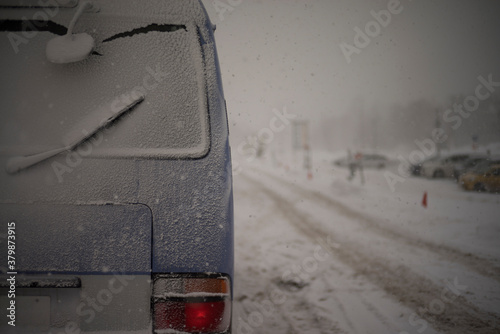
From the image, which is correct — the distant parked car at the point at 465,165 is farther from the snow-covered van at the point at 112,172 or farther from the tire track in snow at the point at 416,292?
the snow-covered van at the point at 112,172

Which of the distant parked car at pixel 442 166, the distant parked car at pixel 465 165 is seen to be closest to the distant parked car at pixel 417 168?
the distant parked car at pixel 442 166

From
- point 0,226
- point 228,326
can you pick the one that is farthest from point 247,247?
point 0,226

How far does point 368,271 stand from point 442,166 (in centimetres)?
1948

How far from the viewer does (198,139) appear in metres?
1.50

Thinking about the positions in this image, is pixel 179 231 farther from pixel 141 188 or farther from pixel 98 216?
pixel 98 216

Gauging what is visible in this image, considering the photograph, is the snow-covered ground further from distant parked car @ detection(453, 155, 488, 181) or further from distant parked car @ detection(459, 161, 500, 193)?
distant parked car @ detection(453, 155, 488, 181)

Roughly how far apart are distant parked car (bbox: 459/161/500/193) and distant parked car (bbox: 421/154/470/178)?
529cm

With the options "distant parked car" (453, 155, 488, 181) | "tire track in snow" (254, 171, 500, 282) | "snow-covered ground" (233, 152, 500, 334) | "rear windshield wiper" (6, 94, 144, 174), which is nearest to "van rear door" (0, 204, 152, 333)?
"rear windshield wiper" (6, 94, 144, 174)

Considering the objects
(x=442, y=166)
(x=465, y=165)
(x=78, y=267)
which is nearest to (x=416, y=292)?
(x=78, y=267)

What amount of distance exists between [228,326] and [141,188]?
0.82 meters

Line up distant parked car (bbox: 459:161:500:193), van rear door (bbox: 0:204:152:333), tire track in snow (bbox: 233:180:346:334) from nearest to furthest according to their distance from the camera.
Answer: van rear door (bbox: 0:204:152:333), tire track in snow (bbox: 233:180:346:334), distant parked car (bbox: 459:161:500:193)

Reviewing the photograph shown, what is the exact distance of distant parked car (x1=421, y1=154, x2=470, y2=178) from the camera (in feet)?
65.1

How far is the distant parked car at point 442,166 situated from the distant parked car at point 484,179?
5289mm

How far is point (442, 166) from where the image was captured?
798 inches
